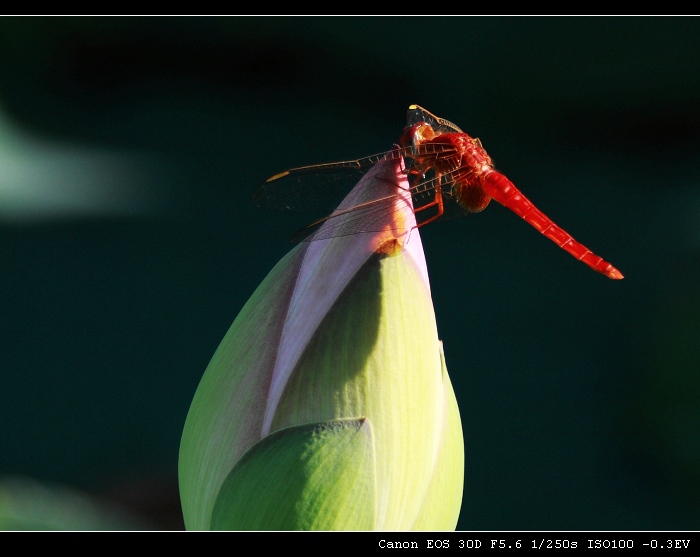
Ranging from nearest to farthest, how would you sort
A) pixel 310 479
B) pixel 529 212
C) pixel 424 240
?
pixel 310 479 < pixel 529 212 < pixel 424 240

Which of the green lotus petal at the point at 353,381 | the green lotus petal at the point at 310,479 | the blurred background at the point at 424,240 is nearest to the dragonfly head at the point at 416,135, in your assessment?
the green lotus petal at the point at 353,381

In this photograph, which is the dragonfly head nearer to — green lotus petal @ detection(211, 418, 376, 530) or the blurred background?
green lotus petal @ detection(211, 418, 376, 530)

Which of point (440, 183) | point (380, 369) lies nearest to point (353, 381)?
point (380, 369)

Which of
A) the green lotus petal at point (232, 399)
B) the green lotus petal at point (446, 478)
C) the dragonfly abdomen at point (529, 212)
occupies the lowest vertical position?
the green lotus petal at point (446, 478)

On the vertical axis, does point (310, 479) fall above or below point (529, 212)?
below

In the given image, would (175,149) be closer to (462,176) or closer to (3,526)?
(3,526)

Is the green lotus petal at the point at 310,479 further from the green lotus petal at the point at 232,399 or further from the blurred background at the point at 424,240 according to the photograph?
the blurred background at the point at 424,240

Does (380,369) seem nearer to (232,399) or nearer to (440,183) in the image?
(232,399)

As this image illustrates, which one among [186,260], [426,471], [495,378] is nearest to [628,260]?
[495,378]
